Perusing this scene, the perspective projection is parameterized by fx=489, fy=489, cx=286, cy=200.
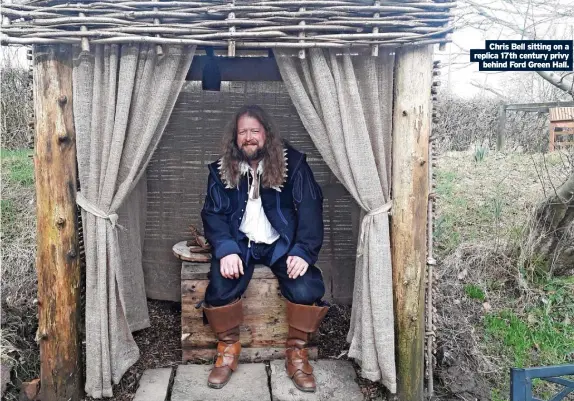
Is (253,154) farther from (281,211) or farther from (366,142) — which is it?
(366,142)

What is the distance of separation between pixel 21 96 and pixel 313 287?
6.84 metres

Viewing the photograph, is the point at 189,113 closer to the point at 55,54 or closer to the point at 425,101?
the point at 55,54

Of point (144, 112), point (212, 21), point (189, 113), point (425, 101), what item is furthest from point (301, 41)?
point (189, 113)

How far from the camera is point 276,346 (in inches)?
148

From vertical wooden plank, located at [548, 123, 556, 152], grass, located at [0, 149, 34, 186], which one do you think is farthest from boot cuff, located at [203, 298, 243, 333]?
vertical wooden plank, located at [548, 123, 556, 152]

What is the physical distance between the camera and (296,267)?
337 centimetres

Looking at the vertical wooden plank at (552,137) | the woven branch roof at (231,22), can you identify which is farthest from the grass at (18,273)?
the vertical wooden plank at (552,137)

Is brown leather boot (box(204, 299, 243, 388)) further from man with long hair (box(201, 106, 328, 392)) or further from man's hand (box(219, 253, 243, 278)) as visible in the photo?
man's hand (box(219, 253, 243, 278))

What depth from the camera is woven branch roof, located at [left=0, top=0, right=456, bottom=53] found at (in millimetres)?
2809

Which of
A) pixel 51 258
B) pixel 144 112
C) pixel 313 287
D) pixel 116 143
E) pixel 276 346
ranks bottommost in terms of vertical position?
pixel 276 346

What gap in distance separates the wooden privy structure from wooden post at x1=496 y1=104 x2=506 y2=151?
21.4ft

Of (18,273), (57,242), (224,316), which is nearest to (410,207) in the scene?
(224,316)

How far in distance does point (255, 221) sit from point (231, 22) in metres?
1.46

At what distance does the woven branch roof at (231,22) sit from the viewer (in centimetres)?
281
